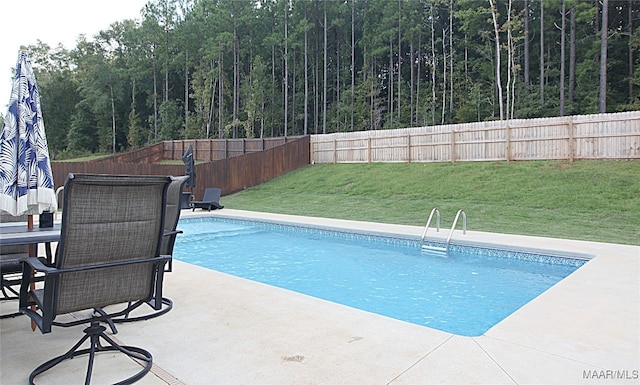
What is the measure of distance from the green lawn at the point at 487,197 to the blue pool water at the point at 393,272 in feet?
5.95

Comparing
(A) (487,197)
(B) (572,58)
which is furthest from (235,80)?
(A) (487,197)

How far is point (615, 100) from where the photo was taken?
806 inches

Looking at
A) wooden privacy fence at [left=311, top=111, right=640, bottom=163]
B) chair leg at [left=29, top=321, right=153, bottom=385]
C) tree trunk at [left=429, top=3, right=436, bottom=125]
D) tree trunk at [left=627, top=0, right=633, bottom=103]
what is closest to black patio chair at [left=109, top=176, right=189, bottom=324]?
chair leg at [left=29, top=321, right=153, bottom=385]

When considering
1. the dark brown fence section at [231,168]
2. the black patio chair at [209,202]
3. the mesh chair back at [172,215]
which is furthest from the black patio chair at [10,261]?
the dark brown fence section at [231,168]

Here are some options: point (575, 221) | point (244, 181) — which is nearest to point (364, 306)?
point (575, 221)

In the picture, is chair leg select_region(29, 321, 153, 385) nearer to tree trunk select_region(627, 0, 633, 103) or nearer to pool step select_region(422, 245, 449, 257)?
pool step select_region(422, 245, 449, 257)

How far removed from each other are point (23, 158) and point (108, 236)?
102cm

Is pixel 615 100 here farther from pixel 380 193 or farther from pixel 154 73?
pixel 154 73

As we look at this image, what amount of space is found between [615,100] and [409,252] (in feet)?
63.9

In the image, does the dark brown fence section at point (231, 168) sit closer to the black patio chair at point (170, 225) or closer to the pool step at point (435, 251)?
the pool step at point (435, 251)

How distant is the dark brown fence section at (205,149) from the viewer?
2014cm

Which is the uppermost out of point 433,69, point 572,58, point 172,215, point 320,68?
point 320,68

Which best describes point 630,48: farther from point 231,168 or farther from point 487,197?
point 231,168

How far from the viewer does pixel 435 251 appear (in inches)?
263
